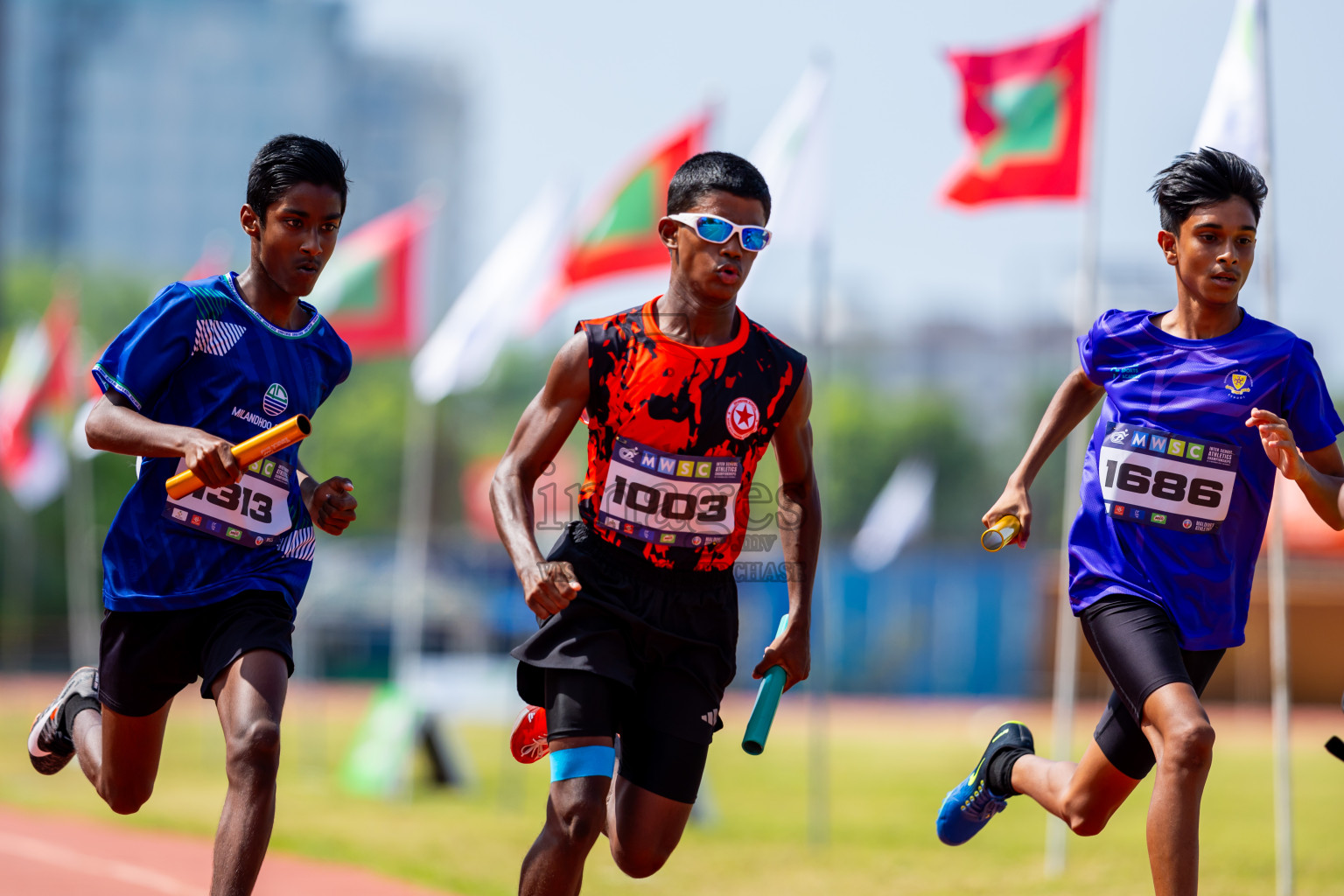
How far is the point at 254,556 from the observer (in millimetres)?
4750

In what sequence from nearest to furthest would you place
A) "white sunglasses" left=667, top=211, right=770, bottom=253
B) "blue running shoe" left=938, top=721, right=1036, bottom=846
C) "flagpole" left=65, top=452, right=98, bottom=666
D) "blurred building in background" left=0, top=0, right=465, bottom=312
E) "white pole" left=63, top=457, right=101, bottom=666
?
"white sunglasses" left=667, top=211, right=770, bottom=253
"blue running shoe" left=938, top=721, right=1036, bottom=846
"flagpole" left=65, top=452, right=98, bottom=666
"white pole" left=63, top=457, right=101, bottom=666
"blurred building in background" left=0, top=0, right=465, bottom=312

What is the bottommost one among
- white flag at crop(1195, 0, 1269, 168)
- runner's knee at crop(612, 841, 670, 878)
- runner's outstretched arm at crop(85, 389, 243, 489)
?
runner's knee at crop(612, 841, 670, 878)

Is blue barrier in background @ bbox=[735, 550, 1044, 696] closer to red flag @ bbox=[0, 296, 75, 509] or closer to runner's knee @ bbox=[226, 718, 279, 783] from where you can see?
red flag @ bbox=[0, 296, 75, 509]

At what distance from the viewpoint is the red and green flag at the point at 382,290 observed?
15.2 m

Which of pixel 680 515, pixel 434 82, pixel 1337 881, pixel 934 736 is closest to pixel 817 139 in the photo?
pixel 1337 881

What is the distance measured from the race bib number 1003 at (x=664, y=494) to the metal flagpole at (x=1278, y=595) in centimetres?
345

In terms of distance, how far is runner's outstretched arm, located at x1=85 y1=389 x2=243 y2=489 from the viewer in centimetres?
413

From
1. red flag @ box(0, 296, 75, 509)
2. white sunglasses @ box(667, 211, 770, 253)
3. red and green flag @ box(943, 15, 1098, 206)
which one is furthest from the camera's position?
red flag @ box(0, 296, 75, 509)

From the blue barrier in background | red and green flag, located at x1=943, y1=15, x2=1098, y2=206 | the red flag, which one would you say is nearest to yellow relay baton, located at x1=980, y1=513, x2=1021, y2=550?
red and green flag, located at x1=943, y1=15, x2=1098, y2=206

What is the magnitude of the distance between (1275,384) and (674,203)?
201 centimetres

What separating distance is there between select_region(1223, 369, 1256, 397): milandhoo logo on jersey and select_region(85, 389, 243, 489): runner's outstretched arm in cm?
Result: 306

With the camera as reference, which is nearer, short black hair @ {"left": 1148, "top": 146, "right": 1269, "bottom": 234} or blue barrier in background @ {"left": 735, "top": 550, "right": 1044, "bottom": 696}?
short black hair @ {"left": 1148, "top": 146, "right": 1269, "bottom": 234}

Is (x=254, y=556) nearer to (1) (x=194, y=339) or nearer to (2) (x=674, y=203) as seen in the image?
(1) (x=194, y=339)

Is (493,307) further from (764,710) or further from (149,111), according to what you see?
(149,111)
